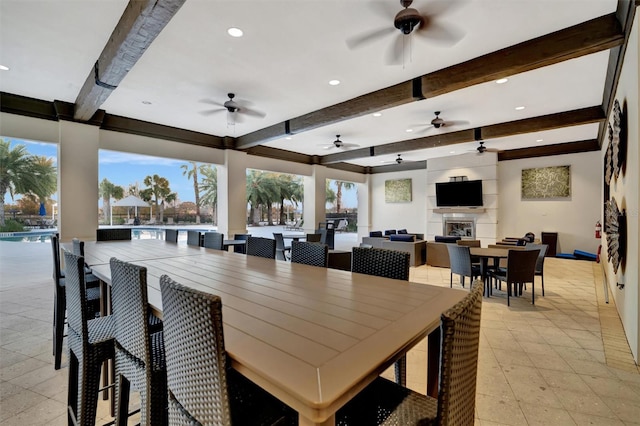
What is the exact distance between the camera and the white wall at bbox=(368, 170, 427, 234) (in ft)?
34.2

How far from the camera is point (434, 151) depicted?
332 inches

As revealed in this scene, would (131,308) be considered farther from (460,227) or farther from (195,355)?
(460,227)

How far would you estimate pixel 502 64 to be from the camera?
320 cm

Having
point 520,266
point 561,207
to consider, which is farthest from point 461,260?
point 561,207

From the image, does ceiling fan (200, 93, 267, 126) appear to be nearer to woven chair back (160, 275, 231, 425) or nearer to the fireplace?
woven chair back (160, 275, 231, 425)

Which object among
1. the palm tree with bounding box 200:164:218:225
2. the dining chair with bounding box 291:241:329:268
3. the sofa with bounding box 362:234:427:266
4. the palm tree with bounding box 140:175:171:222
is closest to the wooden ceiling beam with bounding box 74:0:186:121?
the dining chair with bounding box 291:241:329:268

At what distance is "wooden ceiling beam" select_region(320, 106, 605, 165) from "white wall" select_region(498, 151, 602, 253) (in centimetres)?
314

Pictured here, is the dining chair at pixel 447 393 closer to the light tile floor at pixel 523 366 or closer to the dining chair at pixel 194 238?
the light tile floor at pixel 523 366

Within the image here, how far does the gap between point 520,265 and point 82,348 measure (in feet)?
15.0

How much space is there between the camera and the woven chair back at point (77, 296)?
148cm

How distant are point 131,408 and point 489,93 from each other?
18.0 feet

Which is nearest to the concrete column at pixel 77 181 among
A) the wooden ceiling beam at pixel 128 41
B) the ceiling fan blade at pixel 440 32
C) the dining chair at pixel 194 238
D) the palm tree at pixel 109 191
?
the wooden ceiling beam at pixel 128 41

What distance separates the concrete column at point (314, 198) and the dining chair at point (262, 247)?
6150mm

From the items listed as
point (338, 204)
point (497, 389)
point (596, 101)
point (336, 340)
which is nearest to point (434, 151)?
point (596, 101)
